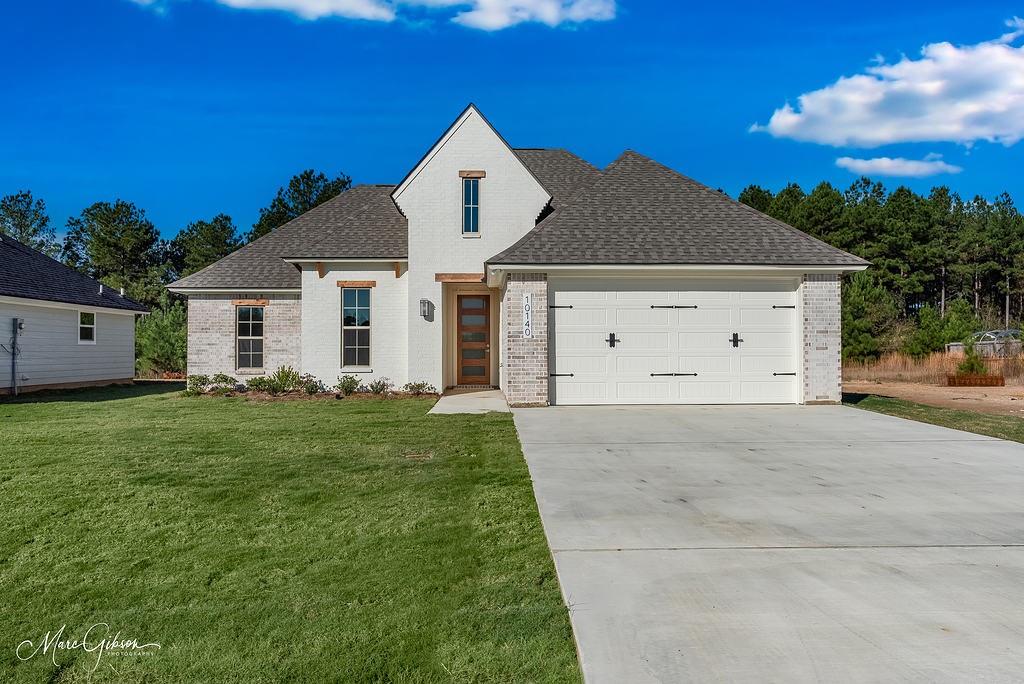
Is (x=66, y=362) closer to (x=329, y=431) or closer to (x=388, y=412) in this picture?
(x=388, y=412)

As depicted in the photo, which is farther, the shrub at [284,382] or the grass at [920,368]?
the grass at [920,368]

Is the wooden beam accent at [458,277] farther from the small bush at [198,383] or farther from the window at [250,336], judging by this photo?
the small bush at [198,383]

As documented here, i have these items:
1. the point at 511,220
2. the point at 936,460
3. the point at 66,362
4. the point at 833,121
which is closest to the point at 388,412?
the point at 511,220

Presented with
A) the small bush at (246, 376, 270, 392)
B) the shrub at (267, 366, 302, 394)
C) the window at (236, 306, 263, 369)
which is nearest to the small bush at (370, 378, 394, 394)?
the shrub at (267, 366, 302, 394)

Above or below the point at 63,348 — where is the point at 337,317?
above

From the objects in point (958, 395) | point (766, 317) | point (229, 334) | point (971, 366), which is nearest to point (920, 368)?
point (971, 366)

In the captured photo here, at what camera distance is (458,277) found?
15.4m

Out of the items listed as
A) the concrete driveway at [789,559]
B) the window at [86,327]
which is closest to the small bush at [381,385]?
the concrete driveway at [789,559]

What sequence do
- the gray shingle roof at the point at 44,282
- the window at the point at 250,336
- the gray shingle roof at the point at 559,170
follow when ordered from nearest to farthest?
the window at the point at 250,336 < the gray shingle roof at the point at 559,170 < the gray shingle roof at the point at 44,282

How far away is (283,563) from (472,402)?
9.31 meters

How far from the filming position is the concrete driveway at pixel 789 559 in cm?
284

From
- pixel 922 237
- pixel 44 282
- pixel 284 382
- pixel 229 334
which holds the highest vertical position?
pixel 922 237

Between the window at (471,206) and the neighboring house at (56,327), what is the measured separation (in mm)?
12768
